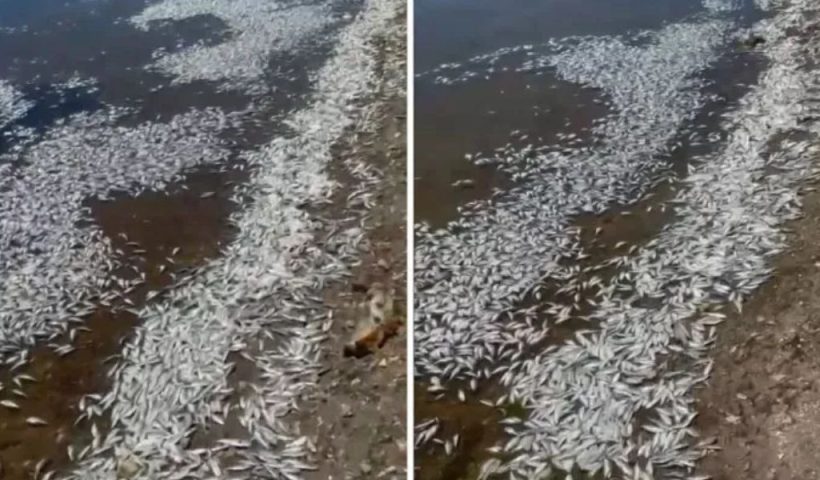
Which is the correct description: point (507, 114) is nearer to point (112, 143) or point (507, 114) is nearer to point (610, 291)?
point (610, 291)

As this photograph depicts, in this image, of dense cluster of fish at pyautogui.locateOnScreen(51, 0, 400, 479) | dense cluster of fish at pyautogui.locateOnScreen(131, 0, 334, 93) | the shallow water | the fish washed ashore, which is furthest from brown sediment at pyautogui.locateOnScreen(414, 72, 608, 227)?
dense cluster of fish at pyautogui.locateOnScreen(131, 0, 334, 93)

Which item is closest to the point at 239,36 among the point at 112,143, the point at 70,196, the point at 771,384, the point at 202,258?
the point at 112,143

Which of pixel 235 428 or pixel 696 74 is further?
pixel 696 74

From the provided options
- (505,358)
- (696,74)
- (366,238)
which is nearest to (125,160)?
(366,238)

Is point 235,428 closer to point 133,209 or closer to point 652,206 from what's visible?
point 133,209

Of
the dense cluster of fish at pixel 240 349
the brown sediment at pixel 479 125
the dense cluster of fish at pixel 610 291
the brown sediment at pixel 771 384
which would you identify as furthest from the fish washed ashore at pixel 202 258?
the brown sediment at pixel 771 384

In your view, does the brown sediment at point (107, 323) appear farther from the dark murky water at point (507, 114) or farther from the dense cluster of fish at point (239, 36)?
the dense cluster of fish at point (239, 36)

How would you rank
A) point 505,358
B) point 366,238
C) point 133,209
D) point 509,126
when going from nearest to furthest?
point 505,358 → point 366,238 → point 133,209 → point 509,126

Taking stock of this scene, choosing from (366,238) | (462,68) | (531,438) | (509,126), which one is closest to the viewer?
(531,438)
